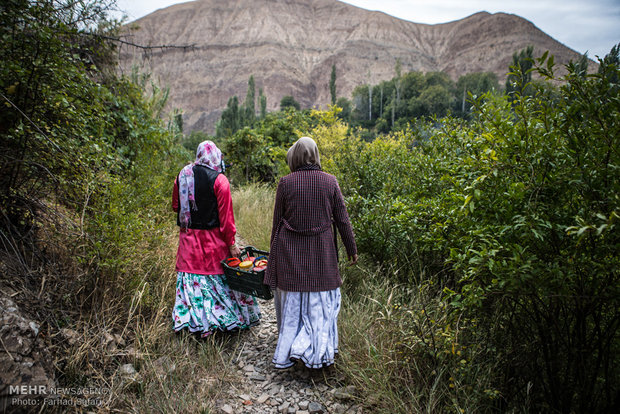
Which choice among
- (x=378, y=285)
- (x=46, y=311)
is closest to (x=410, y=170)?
(x=378, y=285)

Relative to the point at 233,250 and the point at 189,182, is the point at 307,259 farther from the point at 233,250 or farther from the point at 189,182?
the point at 189,182

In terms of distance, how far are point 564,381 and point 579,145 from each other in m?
1.31

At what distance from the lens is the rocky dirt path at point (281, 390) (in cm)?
233

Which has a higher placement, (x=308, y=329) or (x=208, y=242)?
(x=208, y=242)

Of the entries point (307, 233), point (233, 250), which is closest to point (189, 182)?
point (233, 250)

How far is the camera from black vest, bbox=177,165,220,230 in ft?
9.81

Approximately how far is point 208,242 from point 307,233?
1.09m

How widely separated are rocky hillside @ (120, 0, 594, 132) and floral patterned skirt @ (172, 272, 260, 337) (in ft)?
275

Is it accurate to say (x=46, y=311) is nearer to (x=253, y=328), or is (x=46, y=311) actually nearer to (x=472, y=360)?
(x=253, y=328)

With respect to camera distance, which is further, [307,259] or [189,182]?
[189,182]

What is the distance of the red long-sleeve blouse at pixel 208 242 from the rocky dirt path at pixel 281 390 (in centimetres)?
88

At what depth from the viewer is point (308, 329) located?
8.63 feet

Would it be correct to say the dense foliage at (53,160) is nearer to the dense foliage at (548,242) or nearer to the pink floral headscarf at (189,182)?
the pink floral headscarf at (189,182)

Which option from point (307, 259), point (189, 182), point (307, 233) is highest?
point (189, 182)
